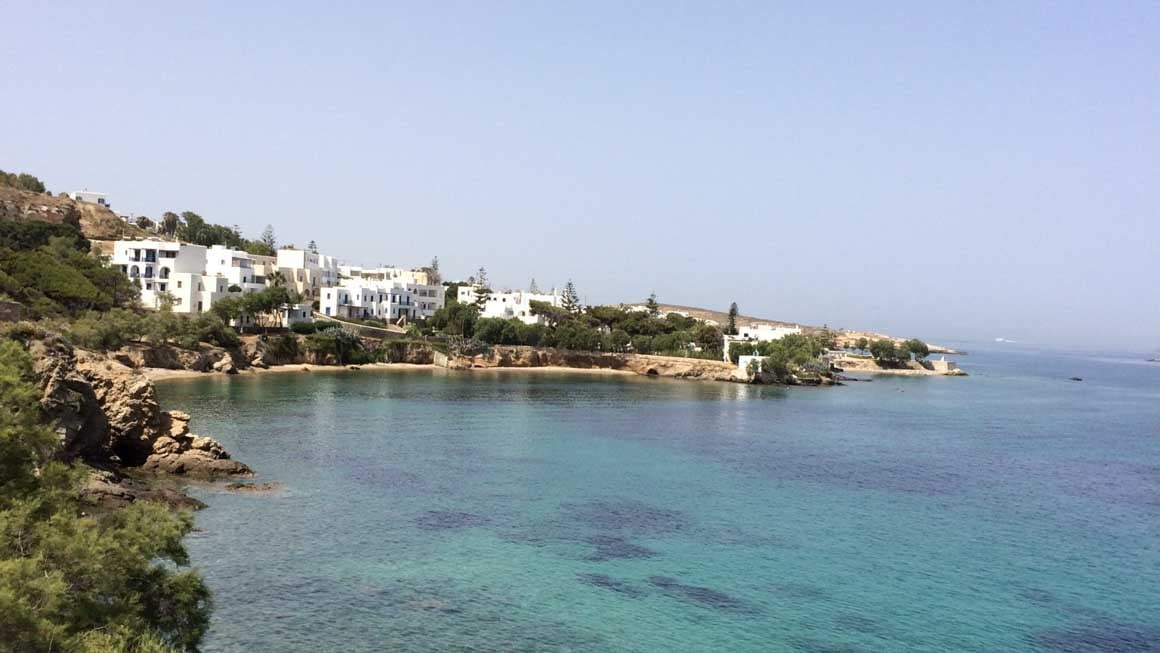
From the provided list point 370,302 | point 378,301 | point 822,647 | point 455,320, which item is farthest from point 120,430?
point 378,301

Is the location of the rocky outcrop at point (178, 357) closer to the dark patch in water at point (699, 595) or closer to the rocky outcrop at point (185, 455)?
the rocky outcrop at point (185, 455)

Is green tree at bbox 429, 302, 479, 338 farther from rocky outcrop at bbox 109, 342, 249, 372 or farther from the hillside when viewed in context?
the hillside

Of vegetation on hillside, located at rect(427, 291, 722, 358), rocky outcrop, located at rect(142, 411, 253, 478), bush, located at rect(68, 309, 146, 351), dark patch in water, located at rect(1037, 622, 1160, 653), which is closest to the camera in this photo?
dark patch in water, located at rect(1037, 622, 1160, 653)

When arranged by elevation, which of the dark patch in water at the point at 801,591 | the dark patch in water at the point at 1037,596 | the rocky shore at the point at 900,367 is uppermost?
the rocky shore at the point at 900,367

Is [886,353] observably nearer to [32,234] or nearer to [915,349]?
[915,349]

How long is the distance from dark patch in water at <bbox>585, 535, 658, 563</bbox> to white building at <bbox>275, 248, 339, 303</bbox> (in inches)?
4020

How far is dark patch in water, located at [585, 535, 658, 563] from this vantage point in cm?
3284

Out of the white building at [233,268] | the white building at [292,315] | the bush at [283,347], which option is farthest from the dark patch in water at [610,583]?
the white building at [233,268]

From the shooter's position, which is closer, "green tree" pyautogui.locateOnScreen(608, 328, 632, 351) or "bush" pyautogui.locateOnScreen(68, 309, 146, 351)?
"bush" pyautogui.locateOnScreen(68, 309, 146, 351)

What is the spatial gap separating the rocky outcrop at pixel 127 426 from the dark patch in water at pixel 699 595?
922 inches

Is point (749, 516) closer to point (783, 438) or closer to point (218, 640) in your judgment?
point (218, 640)

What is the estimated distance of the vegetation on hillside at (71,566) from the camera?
46.0 feet

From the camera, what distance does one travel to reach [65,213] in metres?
128

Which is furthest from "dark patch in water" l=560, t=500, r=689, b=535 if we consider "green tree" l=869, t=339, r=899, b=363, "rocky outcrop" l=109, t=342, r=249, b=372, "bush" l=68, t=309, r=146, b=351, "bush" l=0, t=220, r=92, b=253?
"green tree" l=869, t=339, r=899, b=363
